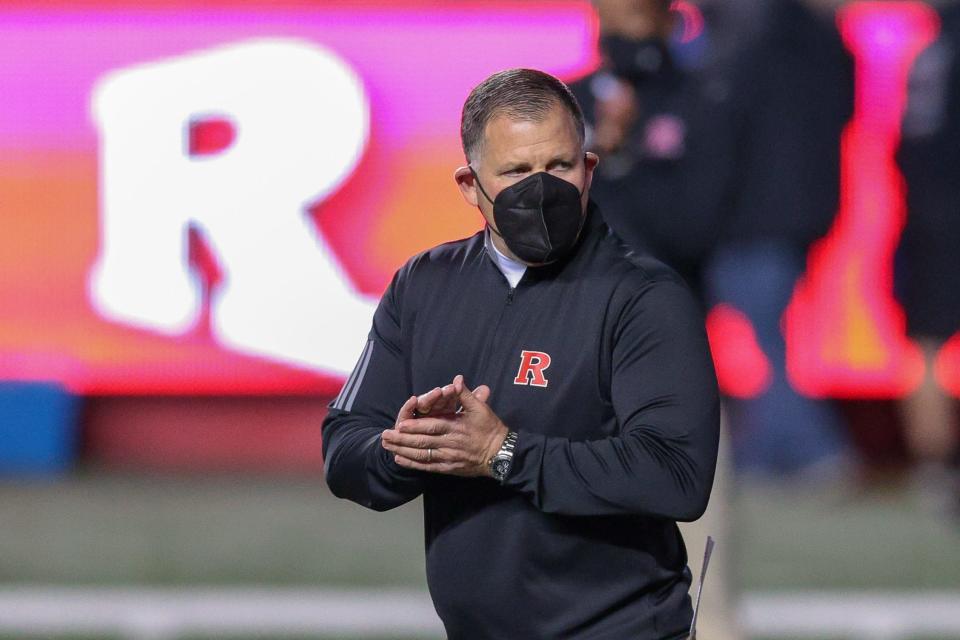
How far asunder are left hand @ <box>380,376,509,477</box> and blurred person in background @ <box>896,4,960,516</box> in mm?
5167

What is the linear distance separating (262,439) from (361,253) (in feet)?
3.67

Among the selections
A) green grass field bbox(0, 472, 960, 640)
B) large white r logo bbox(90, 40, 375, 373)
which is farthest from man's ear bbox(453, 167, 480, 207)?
large white r logo bbox(90, 40, 375, 373)

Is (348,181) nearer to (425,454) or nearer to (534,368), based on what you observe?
(534,368)

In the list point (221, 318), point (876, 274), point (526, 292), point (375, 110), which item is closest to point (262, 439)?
point (221, 318)

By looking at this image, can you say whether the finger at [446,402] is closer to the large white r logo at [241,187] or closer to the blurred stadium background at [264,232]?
the blurred stadium background at [264,232]

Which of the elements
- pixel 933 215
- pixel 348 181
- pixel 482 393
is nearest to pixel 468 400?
pixel 482 393

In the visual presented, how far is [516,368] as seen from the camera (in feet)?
8.96

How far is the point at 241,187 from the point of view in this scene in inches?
323

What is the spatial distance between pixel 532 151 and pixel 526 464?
0.52 meters

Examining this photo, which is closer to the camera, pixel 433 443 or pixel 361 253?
pixel 433 443

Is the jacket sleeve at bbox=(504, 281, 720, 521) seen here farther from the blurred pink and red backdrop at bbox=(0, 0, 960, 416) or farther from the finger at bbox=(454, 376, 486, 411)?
the blurred pink and red backdrop at bbox=(0, 0, 960, 416)

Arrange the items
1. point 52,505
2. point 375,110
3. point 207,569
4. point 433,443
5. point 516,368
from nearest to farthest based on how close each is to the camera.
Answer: point 433,443 → point 516,368 → point 207,569 → point 52,505 → point 375,110

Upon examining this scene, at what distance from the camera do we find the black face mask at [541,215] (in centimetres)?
269

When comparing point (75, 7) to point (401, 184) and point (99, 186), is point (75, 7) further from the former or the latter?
point (401, 184)
